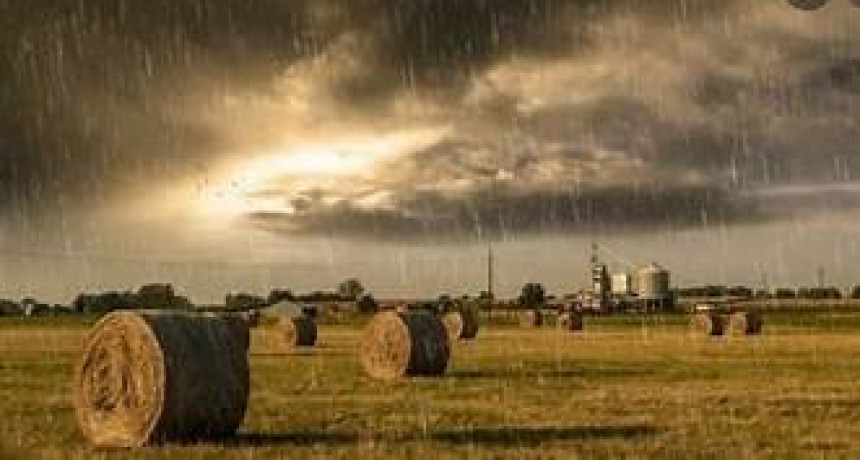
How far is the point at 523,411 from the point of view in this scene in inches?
803

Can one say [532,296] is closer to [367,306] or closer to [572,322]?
[367,306]

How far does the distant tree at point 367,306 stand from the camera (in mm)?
125188

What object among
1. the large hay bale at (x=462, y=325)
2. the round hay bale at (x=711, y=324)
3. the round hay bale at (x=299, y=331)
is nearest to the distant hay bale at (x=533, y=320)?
the round hay bale at (x=711, y=324)

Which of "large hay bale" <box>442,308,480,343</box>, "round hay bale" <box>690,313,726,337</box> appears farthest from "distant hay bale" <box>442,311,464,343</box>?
"round hay bale" <box>690,313,726,337</box>

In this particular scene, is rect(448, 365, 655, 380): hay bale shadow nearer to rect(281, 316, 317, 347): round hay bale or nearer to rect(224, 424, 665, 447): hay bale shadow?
rect(224, 424, 665, 447): hay bale shadow

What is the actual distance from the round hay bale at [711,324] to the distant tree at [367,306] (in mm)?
60329

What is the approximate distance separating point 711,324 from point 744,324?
1687 millimetres

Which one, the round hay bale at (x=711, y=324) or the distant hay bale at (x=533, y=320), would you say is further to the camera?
the distant hay bale at (x=533, y=320)

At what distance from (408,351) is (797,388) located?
32.5ft

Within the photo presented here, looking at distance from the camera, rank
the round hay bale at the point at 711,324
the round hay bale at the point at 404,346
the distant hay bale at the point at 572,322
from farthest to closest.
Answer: the distant hay bale at the point at 572,322 < the round hay bale at the point at 711,324 < the round hay bale at the point at 404,346

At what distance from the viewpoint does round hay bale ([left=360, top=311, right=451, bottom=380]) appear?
31.6 metres

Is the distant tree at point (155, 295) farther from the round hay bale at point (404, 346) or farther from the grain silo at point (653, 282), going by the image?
the round hay bale at point (404, 346)

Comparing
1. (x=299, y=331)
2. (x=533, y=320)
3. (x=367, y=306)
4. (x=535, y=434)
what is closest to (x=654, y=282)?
(x=367, y=306)

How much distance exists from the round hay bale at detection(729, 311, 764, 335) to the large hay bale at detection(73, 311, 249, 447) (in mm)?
45750
